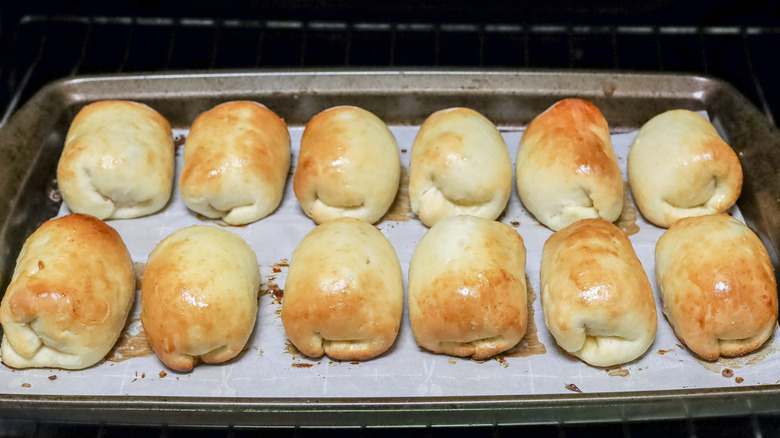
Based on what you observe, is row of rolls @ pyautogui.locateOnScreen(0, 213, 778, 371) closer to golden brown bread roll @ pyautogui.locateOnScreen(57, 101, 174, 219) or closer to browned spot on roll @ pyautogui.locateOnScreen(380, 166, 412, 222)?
golden brown bread roll @ pyautogui.locateOnScreen(57, 101, 174, 219)

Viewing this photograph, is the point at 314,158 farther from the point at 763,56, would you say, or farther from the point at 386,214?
the point at 763,56

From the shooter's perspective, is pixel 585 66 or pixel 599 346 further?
pixel 585 66

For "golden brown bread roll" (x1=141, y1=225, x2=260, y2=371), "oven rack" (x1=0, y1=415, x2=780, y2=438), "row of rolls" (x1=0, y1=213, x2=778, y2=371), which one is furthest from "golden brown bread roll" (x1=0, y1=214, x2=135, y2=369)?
"oven rack" (x1=0, y1=415, x2=780, y2=438)

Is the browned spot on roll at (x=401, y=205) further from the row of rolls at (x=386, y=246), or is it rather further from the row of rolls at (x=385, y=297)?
the row of rolls at (x=385, y=297)

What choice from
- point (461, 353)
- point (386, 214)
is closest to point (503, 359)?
point (461, 353)

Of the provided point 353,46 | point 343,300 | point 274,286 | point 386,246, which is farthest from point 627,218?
point 353,46

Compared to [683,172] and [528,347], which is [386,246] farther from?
[683,172]
